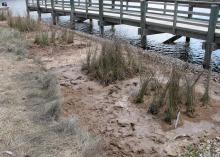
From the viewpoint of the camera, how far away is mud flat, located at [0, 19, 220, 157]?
5.45m

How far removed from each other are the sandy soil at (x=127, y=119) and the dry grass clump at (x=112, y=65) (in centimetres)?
→ 21

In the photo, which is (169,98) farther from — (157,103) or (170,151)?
(170,151)

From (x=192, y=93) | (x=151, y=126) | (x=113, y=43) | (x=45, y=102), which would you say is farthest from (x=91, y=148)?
(x=113, y=43)

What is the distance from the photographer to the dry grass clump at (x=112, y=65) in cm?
821

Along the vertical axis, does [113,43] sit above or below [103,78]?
above

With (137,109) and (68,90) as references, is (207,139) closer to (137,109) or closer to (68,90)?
(137,109)

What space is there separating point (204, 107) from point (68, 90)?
2864 millimetres

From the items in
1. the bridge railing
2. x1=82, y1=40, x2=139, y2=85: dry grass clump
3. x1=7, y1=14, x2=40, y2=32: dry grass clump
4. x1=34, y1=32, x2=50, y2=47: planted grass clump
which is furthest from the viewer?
x1=7, y1=14, x2=40, y2=32: dry grass clump

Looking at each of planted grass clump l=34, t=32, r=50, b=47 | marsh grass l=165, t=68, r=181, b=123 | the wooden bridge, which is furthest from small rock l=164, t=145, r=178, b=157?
planted grass clump l=34, t=32, r=50, b=47

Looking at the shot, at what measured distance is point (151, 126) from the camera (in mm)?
6031

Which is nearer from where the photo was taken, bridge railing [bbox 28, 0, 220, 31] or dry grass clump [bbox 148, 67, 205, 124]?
dry grass clump [bbox 148, 67, 205, 124]

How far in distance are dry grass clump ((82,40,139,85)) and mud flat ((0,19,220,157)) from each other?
179 mm

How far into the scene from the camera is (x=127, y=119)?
6328mm

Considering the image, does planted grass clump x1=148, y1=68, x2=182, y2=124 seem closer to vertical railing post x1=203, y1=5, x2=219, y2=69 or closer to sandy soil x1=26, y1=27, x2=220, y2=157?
sandy soil x1=26, y1=27, x2=220, y2=157
